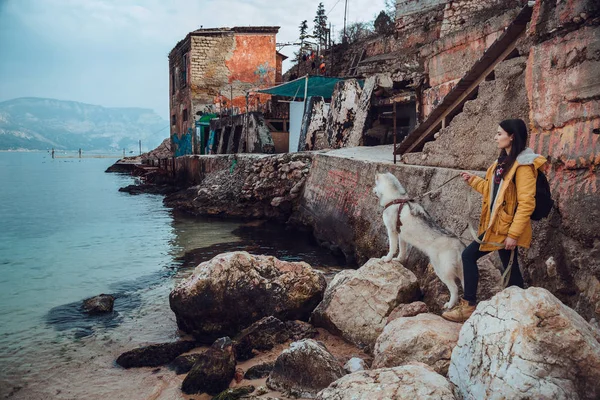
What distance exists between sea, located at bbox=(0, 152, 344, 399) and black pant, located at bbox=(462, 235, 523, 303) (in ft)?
9.01

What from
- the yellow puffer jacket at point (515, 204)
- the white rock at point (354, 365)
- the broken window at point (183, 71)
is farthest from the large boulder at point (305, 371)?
the broken window at point (183, 71)

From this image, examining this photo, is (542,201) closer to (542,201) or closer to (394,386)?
(542,201)

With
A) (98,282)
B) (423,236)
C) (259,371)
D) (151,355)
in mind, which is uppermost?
(423,236)

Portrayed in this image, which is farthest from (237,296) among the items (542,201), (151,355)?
(542,201)

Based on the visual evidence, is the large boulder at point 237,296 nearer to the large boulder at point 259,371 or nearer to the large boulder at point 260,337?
the large boulder at point 260,337

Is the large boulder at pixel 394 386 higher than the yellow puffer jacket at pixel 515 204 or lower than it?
lower

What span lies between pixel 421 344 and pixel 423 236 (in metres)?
1.29

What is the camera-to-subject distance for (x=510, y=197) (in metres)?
3.26

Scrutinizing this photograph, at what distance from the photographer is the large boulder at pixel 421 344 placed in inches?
135

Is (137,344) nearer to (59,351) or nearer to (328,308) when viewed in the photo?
(59,351)

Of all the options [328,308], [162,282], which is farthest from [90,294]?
[328,308]

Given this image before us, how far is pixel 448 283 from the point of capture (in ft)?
13.7

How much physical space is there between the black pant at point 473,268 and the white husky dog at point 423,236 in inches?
17.3

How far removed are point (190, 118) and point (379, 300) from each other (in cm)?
2579
